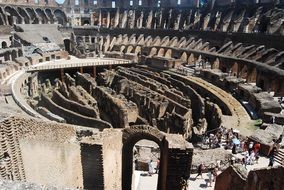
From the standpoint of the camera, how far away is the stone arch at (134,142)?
472 inches

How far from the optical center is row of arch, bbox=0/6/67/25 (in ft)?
158

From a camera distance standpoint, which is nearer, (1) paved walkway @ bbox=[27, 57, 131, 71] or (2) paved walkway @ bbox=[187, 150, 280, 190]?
(2) paved walkway @ bbox=[187, 150, 280, 190]

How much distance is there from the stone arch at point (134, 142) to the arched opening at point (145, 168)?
43 cm

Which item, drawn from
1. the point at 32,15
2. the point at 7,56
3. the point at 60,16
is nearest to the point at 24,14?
the point at 32,15

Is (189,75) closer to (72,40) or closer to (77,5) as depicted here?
(72,40)

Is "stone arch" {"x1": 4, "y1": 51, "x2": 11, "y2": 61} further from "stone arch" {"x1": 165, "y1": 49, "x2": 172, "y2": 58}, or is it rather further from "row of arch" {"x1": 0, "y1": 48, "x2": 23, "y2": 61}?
"stone arch" {"x1": 165, "y1": 49, "x2": 172, "y2": 58}

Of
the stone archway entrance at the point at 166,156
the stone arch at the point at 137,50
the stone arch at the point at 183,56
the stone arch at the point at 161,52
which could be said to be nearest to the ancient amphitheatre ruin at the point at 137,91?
the stone archway entrance at the point at 166,156

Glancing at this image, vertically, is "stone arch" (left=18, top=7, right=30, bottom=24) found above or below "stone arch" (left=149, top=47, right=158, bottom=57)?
above

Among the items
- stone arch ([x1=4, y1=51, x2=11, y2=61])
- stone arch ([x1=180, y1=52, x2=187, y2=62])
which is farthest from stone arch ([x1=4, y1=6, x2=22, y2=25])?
stone arch ([x1=180, y1=52, x2=187, y2=62])

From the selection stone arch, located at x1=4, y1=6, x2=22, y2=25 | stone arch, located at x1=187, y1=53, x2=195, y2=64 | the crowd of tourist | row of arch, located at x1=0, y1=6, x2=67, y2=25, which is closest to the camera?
the crowd of tourist

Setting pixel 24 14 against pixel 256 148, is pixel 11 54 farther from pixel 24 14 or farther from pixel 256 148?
pixel 256 148

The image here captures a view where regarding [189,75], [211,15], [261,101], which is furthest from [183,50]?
[261,101]

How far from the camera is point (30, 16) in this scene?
51812 millimetres

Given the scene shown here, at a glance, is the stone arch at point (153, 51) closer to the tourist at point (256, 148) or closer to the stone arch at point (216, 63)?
the stone arch at point (216, 63)
